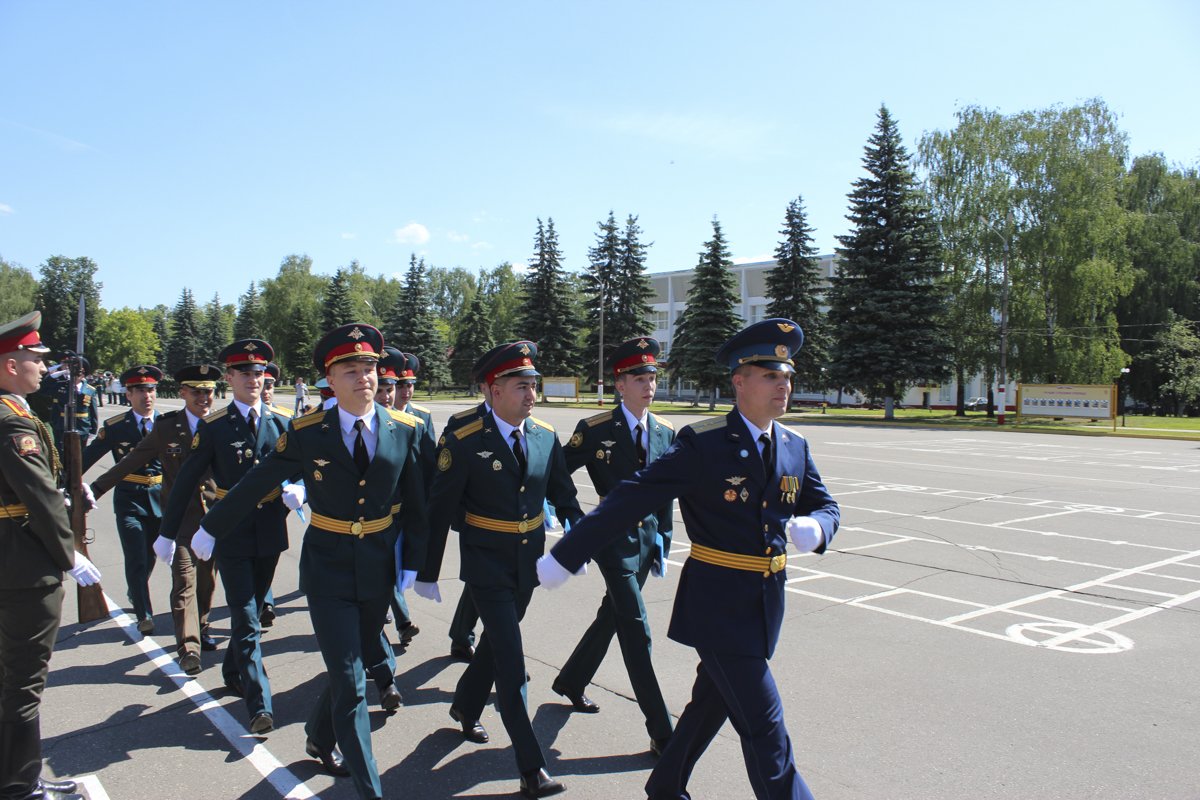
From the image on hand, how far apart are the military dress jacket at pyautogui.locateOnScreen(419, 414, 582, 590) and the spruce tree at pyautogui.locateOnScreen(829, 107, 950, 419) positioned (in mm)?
37055

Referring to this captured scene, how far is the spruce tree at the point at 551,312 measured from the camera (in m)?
60.4

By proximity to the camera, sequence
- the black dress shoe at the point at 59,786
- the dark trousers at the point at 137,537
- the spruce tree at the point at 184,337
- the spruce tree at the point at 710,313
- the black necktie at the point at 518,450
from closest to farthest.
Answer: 1. the black dress shoe at the point at 59,786
2. the black necktie at the point at 518,450
3. the dark trousers at the point at 137,537
4. the spruce tree at the point at 710,313
5. the spruce tree at the point at 184,337

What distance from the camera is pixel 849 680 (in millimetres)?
5262

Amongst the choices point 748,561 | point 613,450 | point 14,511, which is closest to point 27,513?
→ point 14,511

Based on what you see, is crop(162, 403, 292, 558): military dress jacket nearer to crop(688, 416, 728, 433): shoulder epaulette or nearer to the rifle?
the rifle

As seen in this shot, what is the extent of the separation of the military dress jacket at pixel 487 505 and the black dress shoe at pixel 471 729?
2.67ft

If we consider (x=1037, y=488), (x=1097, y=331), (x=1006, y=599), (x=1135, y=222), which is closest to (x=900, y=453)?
(x=1037, y=488)

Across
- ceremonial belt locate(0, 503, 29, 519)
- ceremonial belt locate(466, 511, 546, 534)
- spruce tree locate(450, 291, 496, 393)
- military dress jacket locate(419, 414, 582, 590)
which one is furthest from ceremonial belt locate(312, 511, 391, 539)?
spruce tree locate(450, 291, 496, 393)

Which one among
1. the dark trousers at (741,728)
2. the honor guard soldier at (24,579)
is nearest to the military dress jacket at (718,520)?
the dark trousers at (741,728)

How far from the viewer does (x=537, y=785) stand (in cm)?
372

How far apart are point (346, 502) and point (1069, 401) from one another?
119 feet

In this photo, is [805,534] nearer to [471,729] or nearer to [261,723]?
[471,729]

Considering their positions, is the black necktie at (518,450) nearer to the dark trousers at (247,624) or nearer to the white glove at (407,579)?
the white glove at (407,579)

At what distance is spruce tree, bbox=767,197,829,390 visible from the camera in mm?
49469
